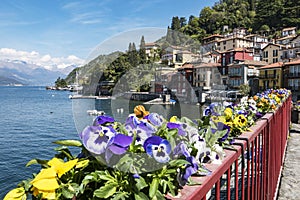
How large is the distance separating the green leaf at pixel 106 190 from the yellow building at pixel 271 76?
40.8 metres

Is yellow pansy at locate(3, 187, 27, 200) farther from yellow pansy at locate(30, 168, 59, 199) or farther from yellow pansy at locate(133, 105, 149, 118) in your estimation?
yellow pansy at locate(133, 105, 149, 118)

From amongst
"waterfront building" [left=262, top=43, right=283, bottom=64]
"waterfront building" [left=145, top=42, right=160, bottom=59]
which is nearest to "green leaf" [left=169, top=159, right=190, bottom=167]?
"waterfront building" [left=145, top=42, right=160, bottom=59]

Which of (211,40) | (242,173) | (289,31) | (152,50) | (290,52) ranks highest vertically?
(289,31)

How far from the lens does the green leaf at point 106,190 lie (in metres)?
0.63

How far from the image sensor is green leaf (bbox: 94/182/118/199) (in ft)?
2.08

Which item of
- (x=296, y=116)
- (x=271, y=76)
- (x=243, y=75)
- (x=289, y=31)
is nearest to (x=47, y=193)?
(x=296, y=116)

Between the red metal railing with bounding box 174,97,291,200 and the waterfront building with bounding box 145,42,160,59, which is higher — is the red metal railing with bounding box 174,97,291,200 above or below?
below

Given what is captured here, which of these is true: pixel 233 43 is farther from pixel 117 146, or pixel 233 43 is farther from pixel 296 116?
pixel 117 146

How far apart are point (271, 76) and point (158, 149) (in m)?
41.4

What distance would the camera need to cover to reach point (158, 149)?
29.1 inches

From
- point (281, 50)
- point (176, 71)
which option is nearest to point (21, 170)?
point (176, 71)

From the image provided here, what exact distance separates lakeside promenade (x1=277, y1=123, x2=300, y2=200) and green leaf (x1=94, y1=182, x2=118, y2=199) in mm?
2455

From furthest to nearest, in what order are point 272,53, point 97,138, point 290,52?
point 272,53 < point 290,52 < point 97,138

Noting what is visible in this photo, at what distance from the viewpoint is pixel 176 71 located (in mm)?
6734
